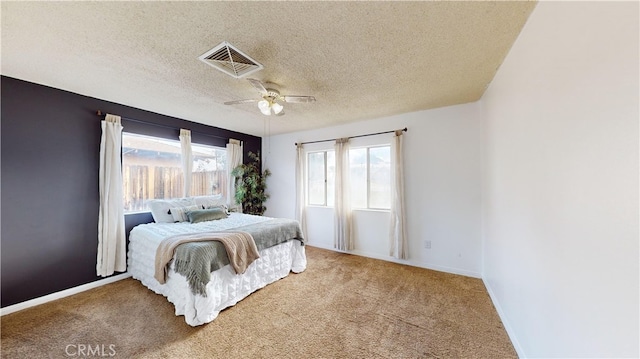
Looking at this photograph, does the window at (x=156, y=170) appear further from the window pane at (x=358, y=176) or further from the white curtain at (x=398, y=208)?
the white curtain at (x=398, y=208)

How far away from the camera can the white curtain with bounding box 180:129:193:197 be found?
3.80m

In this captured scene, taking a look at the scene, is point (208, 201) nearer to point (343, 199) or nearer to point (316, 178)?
point (316, 178)

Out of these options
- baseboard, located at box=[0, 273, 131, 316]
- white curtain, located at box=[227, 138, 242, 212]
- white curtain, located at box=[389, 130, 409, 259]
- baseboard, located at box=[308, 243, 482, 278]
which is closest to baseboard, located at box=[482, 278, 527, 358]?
baseboard, located at box=[308, 243, 482, 278]

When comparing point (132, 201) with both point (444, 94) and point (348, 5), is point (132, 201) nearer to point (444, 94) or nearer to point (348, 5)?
point (348, 5)

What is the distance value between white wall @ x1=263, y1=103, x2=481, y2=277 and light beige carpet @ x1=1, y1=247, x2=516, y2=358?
521 millimetres

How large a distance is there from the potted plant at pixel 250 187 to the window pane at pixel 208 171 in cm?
28

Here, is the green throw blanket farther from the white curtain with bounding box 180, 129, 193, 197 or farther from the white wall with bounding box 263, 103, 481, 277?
the white wall with bounding box 263, 103, 481, 277

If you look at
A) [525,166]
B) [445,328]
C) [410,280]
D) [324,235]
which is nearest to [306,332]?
[445,328]

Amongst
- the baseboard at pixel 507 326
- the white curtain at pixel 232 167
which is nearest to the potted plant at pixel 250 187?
the white curtain at pixel 232 167

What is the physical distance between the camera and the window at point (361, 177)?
389cm

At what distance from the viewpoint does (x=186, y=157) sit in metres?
3.84

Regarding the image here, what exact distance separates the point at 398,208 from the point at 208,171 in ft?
12.0

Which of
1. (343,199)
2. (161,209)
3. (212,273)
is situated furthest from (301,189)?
(212,273)

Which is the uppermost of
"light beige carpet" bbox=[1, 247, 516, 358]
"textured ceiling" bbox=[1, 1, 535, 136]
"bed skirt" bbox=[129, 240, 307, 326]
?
"textured ceiling" bbox=[1, 1, 535, 136]
